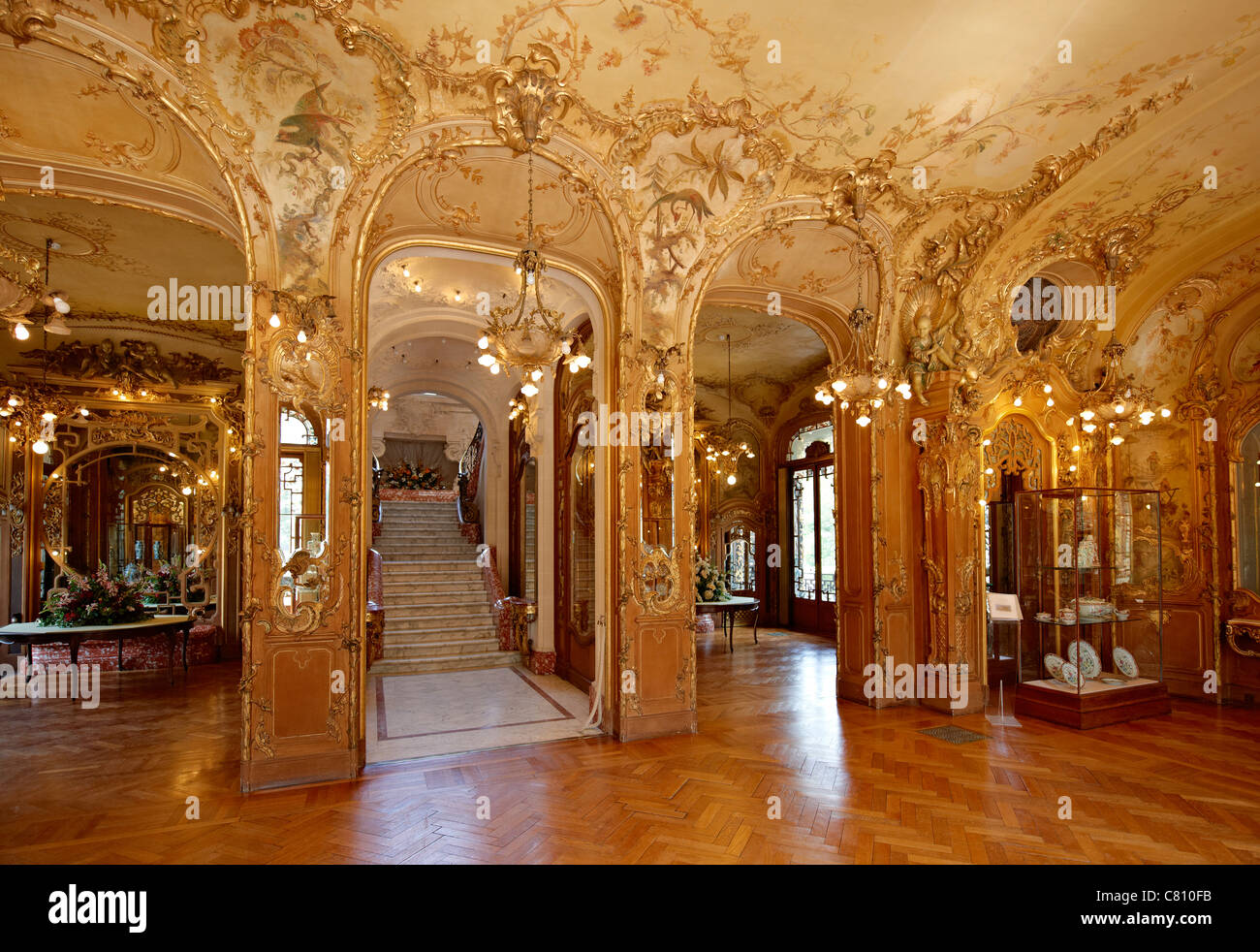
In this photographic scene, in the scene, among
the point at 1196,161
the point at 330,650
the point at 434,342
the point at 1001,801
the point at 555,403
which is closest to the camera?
the point at 1001,801

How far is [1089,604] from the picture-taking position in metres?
6.69

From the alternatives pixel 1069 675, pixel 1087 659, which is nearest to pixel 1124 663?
pixel 1087 659

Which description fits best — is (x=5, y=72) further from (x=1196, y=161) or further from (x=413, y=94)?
(x=1196, y=161)

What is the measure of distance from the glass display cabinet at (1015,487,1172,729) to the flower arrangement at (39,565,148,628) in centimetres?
1017

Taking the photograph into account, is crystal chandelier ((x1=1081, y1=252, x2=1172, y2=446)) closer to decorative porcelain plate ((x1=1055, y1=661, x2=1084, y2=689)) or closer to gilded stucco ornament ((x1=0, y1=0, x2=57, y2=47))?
decorative porcelain plate ((x1=1055, y1=661, x2=1084, y2=689))

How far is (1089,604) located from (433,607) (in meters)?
8.26

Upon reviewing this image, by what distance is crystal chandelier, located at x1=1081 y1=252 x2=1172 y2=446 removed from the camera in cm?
744

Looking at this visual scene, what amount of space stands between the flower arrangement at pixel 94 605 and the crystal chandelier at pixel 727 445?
873 centimetres

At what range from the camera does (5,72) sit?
4.07 metres

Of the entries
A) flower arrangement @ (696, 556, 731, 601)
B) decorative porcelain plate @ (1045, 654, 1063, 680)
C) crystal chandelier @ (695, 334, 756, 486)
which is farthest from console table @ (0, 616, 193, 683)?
decorative porcelain plate @ (1045, 654, 1063, 680)

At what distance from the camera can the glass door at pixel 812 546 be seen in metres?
12.7

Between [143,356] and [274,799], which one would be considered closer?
[274,799]
